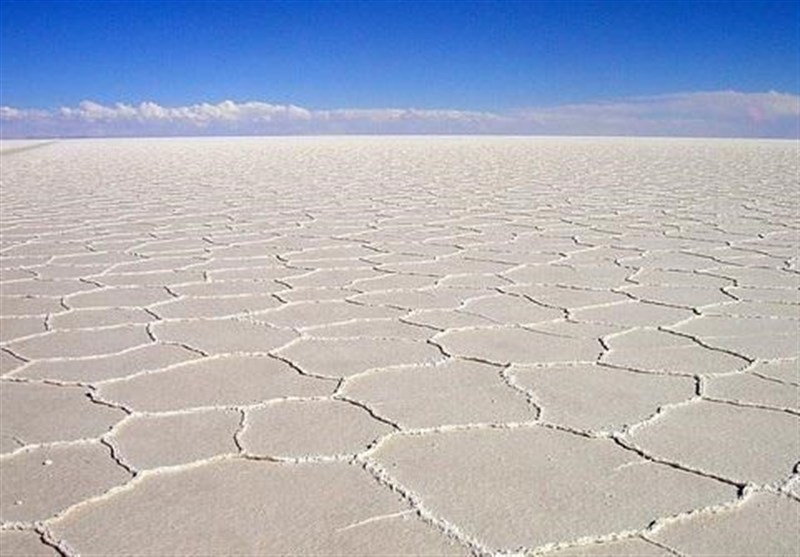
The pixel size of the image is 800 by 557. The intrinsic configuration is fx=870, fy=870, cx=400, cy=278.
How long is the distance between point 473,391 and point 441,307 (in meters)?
0.77

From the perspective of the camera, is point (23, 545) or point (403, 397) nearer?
point (23, 545)

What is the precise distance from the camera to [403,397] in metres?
1.67

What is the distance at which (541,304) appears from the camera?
2.46m

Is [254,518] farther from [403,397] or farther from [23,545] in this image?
[403,397]

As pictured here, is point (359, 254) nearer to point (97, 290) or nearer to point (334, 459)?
point (97, 290)

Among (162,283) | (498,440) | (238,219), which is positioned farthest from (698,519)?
(238,219)

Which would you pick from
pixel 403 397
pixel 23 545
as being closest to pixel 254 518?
pixel 23 545

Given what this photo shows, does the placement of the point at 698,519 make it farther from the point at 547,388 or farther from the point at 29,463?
the point at 29,463

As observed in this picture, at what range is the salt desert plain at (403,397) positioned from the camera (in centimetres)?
115

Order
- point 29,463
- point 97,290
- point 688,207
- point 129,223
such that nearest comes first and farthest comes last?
point 29,463
point 97,290
point 129,223
point 688,207

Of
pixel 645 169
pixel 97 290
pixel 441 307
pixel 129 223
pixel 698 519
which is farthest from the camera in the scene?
pixel 645 169

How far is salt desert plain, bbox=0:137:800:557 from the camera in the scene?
115cm

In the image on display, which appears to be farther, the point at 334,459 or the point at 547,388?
the point at 547,388

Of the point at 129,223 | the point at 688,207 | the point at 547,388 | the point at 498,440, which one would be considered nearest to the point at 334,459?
the point at 498,440
